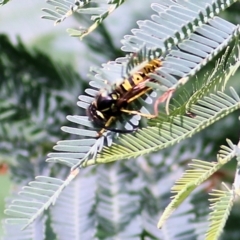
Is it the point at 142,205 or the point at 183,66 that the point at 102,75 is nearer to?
the point at 183,66

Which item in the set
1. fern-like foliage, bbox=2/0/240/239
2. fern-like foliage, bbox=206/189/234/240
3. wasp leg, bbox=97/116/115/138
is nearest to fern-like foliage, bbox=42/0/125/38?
fern-like foliage, bbox=2/0/240/239

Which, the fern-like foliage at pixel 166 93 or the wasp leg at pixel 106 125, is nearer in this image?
the fern-like foliage at pixel 166 93

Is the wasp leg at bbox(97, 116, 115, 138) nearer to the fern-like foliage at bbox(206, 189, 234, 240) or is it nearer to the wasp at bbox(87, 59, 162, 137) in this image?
the wasp at bbox(87, 59, 162, 137)

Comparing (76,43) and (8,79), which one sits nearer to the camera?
(8,79)

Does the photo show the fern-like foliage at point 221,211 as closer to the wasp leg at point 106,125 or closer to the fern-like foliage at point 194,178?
the fern-like foliage at point 194,178

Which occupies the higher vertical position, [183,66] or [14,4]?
[183,66]

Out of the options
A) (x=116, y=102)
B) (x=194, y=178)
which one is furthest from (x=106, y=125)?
(x=194, y=178)

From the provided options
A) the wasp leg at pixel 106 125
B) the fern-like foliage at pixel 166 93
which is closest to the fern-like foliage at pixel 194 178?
the fern-like foliage at pixel 166 93

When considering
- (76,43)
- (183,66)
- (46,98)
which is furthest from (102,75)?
(76,43)
